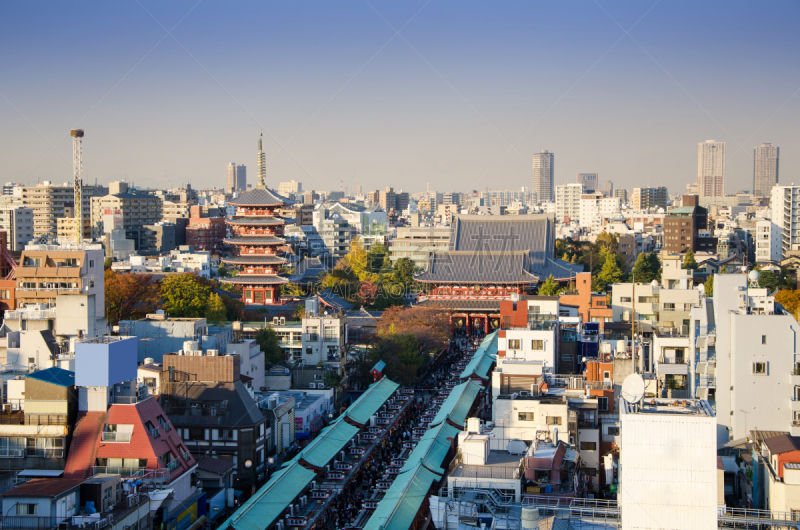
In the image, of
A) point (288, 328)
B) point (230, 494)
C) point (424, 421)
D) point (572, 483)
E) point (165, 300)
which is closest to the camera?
point (572, 483)

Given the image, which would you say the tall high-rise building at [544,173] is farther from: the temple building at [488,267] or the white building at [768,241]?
the temple building at [488,267]

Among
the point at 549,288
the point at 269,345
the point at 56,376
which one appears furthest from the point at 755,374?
the point at 549,288

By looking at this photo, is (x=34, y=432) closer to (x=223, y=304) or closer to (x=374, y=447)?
(x=374, y=447)

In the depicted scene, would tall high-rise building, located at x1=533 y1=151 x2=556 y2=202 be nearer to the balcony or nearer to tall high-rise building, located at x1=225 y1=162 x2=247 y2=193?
tall high-rise building, located at x1=225 y1=162 x2=247 y2=193

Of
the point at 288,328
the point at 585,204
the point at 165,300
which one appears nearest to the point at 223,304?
the point at 165,300

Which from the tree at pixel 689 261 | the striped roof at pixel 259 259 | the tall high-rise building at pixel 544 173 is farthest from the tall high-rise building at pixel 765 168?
the striped roof at pixel 259 259

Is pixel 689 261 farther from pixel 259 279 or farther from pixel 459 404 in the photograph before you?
pixel 459 404
